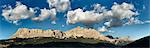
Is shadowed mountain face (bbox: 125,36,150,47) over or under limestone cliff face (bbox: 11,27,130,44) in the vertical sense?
under

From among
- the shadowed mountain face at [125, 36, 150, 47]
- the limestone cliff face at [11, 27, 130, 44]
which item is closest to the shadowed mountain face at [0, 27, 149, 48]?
the limestone cliff face at [11, 27, 130, 44]

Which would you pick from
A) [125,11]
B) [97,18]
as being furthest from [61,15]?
[125,11]

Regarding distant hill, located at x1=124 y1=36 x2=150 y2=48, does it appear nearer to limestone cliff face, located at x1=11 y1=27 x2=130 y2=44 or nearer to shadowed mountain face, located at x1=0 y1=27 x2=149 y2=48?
shadowed mountain face, located at x1=0 y1=27 x2=149 y2=48

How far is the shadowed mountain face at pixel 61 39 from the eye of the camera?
695cm

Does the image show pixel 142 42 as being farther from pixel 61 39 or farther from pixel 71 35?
pixel 61 39

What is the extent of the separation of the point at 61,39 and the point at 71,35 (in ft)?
0.73

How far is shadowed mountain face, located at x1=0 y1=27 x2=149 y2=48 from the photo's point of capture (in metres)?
6.95

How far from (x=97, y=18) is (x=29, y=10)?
1.30 meters

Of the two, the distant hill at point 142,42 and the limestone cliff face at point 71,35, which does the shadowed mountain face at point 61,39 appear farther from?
the distant hill at point 142,42

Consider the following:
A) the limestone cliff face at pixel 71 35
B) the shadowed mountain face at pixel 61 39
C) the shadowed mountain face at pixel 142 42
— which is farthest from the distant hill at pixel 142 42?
the limestone cliff face at pixel 71 35

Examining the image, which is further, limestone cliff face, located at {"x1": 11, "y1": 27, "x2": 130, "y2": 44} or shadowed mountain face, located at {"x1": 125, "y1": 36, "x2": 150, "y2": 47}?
limestone cliff face, located at {"x1": 11, "y1": 27, "x2": 130, "y2": 44}

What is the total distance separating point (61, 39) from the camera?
703 centimetres

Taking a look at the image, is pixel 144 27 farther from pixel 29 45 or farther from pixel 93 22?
pixel 29 45

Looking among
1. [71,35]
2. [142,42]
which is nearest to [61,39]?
[71,35]
